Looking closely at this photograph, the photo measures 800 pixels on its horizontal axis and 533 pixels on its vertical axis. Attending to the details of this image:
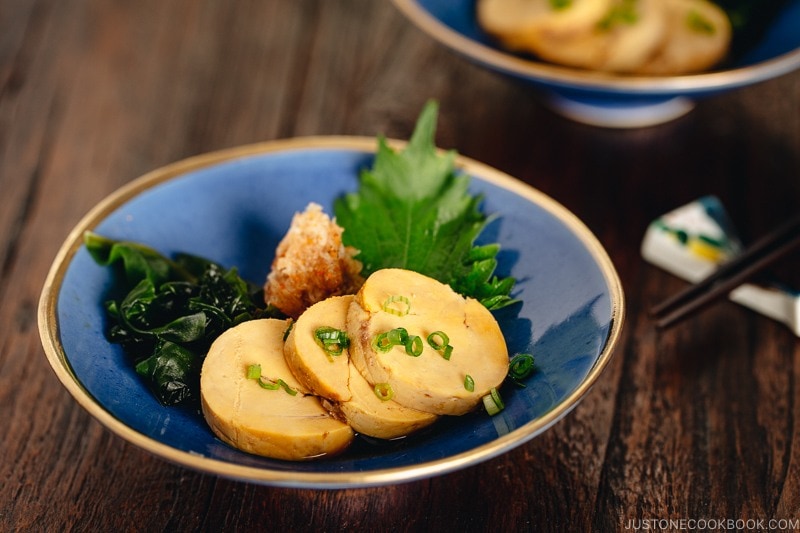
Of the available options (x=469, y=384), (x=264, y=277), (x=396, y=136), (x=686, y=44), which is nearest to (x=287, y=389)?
(x=469, y=384)

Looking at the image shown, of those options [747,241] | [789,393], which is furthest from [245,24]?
[789,393]

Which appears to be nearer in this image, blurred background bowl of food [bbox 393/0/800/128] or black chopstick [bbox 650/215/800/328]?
black chopstick [bbox 650/215/800/328]

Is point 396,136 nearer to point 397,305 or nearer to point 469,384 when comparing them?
point 397,305

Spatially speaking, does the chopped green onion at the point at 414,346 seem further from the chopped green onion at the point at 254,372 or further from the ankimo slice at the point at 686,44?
the ankimo slice at the point at 686,44

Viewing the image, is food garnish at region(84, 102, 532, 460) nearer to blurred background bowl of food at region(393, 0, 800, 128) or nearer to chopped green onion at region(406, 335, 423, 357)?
chopped green onion at region(406, 335, 423, 357)

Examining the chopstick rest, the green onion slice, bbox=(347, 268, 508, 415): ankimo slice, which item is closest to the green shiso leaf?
bbox=(347, 268, 508, 415): ankimo slice

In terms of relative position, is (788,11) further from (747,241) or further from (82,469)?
(82,469)

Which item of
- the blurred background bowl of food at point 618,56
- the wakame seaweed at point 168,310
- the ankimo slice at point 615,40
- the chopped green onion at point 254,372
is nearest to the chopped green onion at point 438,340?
A: the chopped green onion at point 254,372
